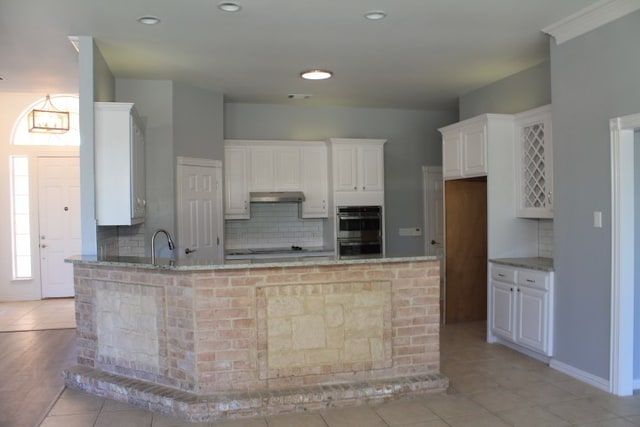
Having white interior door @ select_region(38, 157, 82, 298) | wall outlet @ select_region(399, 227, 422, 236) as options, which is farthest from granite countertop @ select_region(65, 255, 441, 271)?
white interior door @ select_region(38, 157, 82, 298)

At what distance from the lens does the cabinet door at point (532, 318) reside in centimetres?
467

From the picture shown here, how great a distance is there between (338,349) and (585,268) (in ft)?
7.05

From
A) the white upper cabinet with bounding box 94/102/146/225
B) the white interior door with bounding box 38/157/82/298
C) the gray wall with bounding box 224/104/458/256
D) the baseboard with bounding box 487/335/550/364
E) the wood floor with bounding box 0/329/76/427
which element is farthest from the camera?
the white interior door with bounding box 38/157/82/298

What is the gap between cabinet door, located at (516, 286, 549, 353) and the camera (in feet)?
15.3

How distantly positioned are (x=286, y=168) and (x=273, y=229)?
36.2 inches

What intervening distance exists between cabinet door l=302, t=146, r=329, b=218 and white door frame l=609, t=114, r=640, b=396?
4.07m

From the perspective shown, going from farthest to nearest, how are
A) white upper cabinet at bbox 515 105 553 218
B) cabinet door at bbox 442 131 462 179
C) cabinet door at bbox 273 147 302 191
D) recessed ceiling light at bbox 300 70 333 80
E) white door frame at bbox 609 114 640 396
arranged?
cabinet door at bbox 273 147 302 191
cabinet door at bbox 442 131 462 179
recessed ceiling light at bbox 300 70 333 80
white upper cabinet at bbox 515 105 553 218
white door frame at bbox 609 114 640 396

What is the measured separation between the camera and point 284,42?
4.71m

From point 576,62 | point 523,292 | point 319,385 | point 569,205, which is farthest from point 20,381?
point 576,62

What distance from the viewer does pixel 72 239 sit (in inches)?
320

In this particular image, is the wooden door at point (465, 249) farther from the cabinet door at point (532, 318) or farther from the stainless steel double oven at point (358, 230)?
the cabinet door at point (532, 318)

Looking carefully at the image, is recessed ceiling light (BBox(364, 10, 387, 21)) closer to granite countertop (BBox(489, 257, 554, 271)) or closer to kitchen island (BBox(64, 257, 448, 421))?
kitchen island (BBox(64, 257, 448, 421))

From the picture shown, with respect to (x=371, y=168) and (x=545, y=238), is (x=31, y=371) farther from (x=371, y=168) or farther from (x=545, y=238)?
(x=545, y=238)

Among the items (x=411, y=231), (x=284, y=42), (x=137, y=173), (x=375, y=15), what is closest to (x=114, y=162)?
(x=137, y=173)
